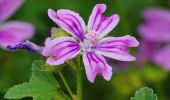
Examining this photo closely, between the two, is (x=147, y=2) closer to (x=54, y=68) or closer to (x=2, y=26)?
(x=2, y=26)

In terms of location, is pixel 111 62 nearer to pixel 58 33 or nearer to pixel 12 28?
pixel 12 28

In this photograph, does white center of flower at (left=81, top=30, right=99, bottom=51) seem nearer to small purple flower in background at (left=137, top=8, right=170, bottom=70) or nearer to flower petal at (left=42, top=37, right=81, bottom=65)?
flower petal at (left=42, top=37, right=81, bottom=65)

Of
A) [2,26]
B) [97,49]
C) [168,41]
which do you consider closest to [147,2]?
[168,41]

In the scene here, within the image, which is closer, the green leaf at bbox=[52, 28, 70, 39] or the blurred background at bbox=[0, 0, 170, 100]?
the green leaf at bbox=[52, 28, 70, 39]

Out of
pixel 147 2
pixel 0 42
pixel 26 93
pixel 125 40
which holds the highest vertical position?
pixel 147 2

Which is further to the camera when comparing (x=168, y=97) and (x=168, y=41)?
(x=168, y=41)

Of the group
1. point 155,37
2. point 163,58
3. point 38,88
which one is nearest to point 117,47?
point 38,88

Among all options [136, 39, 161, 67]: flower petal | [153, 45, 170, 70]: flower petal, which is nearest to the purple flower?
[153, 45, 170, 70]: flower petal
